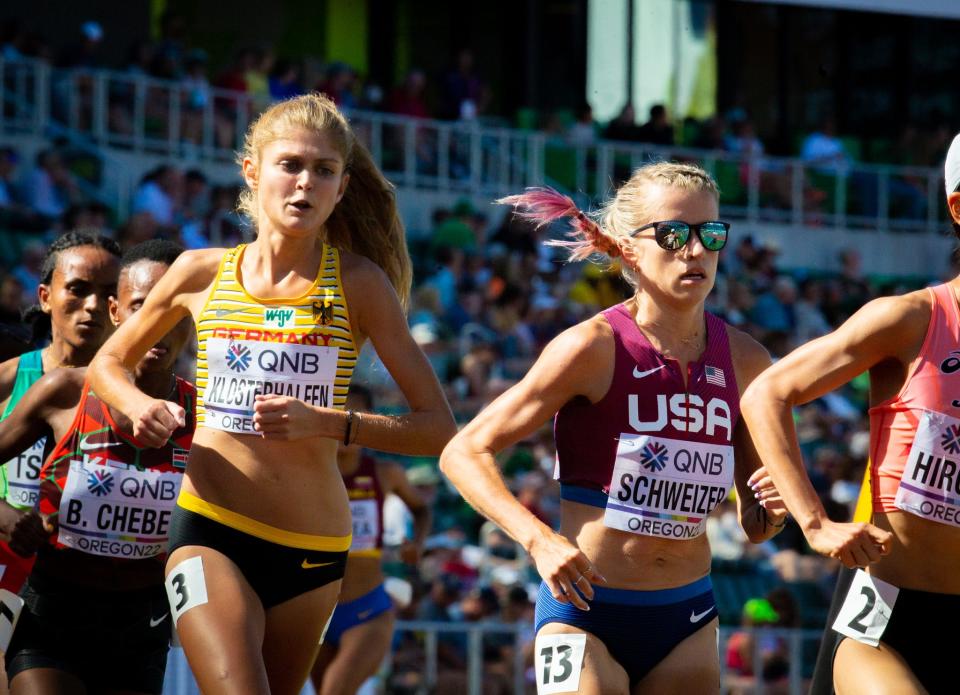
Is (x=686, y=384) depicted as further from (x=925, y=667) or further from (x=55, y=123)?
(x=55, y=123)

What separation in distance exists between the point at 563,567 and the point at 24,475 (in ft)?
8.48

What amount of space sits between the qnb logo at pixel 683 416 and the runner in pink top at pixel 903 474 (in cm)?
28

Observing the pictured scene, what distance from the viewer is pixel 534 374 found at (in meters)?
4.49

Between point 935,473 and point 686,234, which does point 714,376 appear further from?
point 935,473

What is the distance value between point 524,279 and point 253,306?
1175 cm

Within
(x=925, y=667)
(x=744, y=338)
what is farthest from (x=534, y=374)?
(x=925, y=667)

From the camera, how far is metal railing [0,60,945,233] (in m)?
15.5

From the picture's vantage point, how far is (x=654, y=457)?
454cm

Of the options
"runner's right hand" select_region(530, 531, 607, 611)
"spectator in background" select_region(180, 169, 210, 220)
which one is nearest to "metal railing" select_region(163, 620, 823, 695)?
"spectator in background" select_region(180, 169, 210, 220)

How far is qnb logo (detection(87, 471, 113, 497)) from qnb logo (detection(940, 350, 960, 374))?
2.63 m

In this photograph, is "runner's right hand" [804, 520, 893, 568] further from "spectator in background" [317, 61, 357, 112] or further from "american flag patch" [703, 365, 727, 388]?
"spectator in background" [317, 61, 357, 112]

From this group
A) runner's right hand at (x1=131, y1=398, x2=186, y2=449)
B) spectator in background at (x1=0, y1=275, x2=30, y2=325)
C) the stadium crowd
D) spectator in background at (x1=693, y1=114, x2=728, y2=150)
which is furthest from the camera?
spectator in background at (x1=693, y1=114, x2=728, y2=150)

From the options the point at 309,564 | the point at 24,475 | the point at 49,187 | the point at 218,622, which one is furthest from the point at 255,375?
the point at 49,187

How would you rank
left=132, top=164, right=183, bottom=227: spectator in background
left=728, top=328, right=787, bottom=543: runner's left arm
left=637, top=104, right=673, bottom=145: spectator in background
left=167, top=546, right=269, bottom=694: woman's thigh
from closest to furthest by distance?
left=167, top=546, right=269, bottom=694: woman's thigh
left=728, top=328, right=787, bottom=543: runner's left arm
left=132, top=164, right=183, bottom=227: spectator in background
left=637, top=104, right=673, bottom=145: spectator in background
